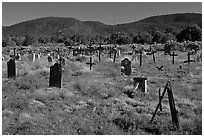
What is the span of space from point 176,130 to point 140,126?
84 centimetres

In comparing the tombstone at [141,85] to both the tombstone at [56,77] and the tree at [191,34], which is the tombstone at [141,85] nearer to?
the tombstone at [56,77]

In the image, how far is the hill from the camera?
140250 mm

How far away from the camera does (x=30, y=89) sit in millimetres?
10797

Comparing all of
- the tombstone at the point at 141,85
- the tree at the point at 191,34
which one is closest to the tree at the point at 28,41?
the tree at the point at 191,34

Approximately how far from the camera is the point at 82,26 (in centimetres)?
14825

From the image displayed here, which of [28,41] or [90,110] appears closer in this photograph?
[90,110]

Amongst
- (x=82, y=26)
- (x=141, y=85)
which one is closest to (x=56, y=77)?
(x=141, y=85)

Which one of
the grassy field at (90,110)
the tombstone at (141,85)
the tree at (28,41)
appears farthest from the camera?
the tree at (28,41)

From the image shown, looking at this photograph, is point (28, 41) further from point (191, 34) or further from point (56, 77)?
point (56, 77)

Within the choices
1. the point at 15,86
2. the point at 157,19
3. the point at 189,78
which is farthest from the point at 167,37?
the point at 157,19

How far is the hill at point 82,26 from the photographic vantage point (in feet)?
460

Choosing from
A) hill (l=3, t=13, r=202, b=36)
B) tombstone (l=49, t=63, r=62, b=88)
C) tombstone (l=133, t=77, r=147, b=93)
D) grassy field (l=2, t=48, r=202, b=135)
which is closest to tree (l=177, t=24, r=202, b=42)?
grassy field (l=2, t=48, r=202, b=135)

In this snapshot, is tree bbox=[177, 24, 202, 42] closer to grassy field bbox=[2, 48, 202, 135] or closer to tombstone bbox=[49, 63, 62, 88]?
grassy field bbox=[2, 48, 202, 135]

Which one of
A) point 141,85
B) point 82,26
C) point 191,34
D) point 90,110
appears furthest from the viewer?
point 82,26
